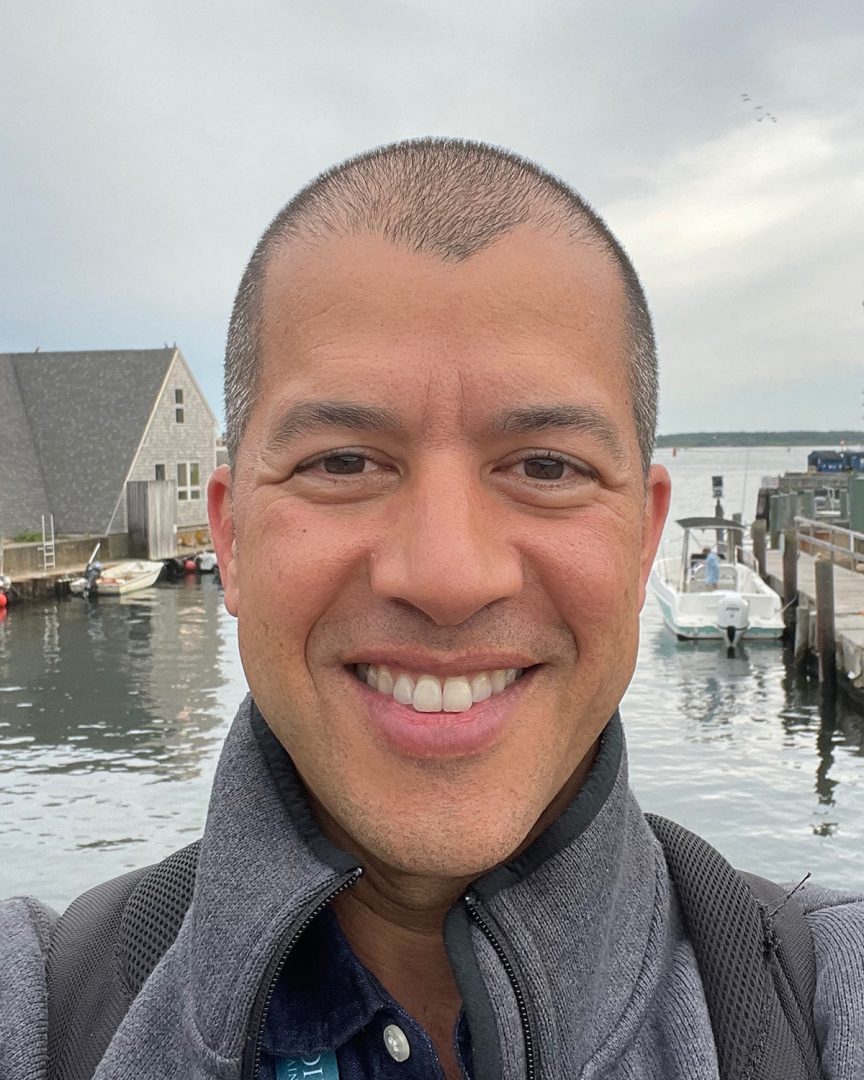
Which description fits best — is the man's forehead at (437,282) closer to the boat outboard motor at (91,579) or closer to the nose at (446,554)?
the nose at (446,554)

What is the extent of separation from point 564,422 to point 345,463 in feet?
1.19

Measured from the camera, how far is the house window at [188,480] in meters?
48.8

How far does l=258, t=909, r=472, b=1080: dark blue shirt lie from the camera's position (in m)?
1.58

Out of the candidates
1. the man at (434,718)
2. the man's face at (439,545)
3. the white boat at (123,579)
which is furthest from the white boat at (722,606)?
the man's face at (439,545)

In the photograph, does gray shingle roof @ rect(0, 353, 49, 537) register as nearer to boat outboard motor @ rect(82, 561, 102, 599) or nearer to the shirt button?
boat outboard motor @ rect(82, 561, 102, 599)

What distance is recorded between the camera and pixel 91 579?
128ft

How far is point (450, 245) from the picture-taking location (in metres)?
1.66

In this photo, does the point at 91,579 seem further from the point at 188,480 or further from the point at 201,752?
the point at 201,752

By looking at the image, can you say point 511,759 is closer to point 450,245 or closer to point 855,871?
point 450,245

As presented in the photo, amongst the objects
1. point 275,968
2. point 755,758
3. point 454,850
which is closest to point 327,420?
point 454,850

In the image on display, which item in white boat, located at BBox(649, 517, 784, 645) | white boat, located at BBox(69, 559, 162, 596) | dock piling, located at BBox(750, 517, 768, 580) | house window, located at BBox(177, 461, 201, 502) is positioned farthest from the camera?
house window, located at BBox(177, 461, 201, 502)

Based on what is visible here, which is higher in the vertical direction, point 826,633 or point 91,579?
point 91,579

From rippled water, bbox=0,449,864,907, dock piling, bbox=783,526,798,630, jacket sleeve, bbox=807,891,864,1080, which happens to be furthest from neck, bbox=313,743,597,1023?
dock piling, bbox=783,526,798,630

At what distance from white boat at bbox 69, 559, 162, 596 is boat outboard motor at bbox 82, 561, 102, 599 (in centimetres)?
8
